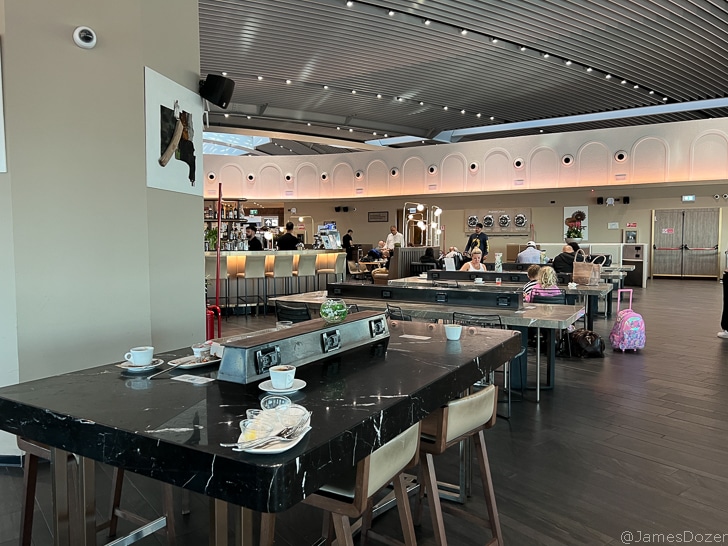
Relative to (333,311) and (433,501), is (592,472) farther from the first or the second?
(333,311)

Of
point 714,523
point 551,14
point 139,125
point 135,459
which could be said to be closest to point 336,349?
point 135,459

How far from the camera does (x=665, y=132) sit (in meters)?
13.9

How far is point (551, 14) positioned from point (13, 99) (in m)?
8.74

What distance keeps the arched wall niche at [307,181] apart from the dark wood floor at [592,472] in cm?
1412

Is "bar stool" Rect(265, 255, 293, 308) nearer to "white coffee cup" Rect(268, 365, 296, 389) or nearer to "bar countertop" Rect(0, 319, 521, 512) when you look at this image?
"bar countertop" Rect(0, 319, 521, 512)

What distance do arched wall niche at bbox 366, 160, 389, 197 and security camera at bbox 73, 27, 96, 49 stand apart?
1458 centimetres

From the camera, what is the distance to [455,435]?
79.3 inches

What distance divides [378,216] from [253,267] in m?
9.36

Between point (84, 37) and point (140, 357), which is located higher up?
point (84, 37)

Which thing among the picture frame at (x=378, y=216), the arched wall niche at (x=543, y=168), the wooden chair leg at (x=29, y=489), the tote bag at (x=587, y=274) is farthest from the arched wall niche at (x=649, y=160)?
the wooden chair leg at (x=29, y=489)

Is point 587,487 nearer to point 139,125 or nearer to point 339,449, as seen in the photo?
point 339,449

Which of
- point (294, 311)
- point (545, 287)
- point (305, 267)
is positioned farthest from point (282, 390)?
point (305, 267)

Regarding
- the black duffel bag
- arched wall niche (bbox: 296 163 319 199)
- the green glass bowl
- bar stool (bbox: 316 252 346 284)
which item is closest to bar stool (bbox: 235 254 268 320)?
bar stool (bbox: 316 252 346 284)

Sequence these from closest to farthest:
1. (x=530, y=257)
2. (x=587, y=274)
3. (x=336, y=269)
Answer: (x=587, y=274), (x=530, y=257), (x=336, y=269)
